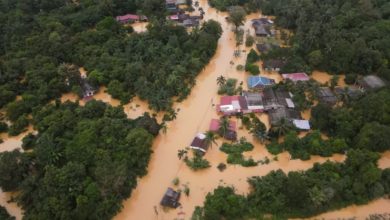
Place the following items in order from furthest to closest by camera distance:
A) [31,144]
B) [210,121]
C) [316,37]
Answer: [316,37], [210,121], [31,144]

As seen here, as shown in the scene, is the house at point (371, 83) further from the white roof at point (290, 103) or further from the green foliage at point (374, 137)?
the white roof at point (290, 103)

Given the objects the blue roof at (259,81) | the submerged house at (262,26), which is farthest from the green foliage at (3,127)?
the submerged house at (262,26)

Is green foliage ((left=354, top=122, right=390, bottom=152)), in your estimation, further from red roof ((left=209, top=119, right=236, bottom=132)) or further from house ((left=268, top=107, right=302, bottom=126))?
red roof ((left=209, top=119, right=236, bottom=132))

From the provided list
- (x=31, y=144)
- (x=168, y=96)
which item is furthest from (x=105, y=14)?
(x=31, y=144)

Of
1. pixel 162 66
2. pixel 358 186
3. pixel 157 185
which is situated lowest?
pixel 157 185

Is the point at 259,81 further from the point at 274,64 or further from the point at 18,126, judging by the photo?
the point at 18,126

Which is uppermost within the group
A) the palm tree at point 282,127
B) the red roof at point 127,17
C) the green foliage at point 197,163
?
the red roof at point 127,17

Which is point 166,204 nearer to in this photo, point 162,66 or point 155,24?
point 162,66
